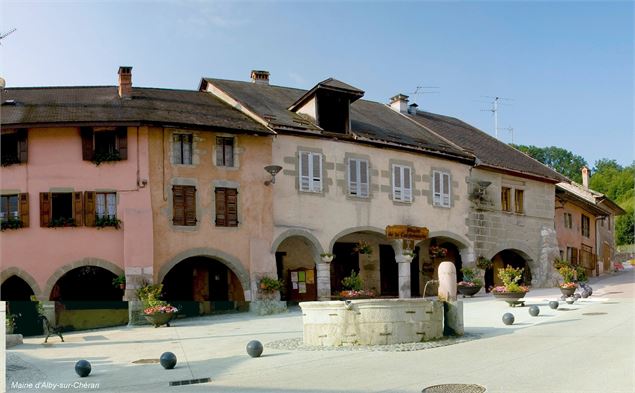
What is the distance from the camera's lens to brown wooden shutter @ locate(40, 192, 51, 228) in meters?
23.1

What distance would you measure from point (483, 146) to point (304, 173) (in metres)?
12.4

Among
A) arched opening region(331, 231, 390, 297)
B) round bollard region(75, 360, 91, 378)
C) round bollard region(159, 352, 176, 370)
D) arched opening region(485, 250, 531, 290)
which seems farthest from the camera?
arched opening region(485, 250, 531, 290)

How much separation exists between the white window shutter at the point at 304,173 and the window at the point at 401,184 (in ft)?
13.2

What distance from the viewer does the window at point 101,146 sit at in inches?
926

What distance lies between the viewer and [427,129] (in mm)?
33188

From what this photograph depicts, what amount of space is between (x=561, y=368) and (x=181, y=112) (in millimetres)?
16932

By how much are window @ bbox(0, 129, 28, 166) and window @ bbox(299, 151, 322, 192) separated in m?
9.34

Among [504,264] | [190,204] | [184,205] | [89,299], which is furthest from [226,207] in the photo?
[504,264]

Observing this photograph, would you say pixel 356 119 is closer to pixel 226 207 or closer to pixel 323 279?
pixel 323 279

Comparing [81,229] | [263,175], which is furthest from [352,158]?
[81,229]

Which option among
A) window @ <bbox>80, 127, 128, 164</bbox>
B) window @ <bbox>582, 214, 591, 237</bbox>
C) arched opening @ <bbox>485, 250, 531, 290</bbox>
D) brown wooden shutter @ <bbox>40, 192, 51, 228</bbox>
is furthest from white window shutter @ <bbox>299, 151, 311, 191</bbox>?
window @ <bbox>582, 214, 591, 237</bbox>

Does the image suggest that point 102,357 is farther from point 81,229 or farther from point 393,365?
point 81,229

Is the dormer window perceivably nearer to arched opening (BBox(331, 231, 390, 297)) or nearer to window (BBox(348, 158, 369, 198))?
window (BBox(348, 158, 369, 198))

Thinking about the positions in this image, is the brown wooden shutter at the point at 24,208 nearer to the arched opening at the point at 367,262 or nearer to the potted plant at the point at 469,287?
the arched opening at the point at 367,262
